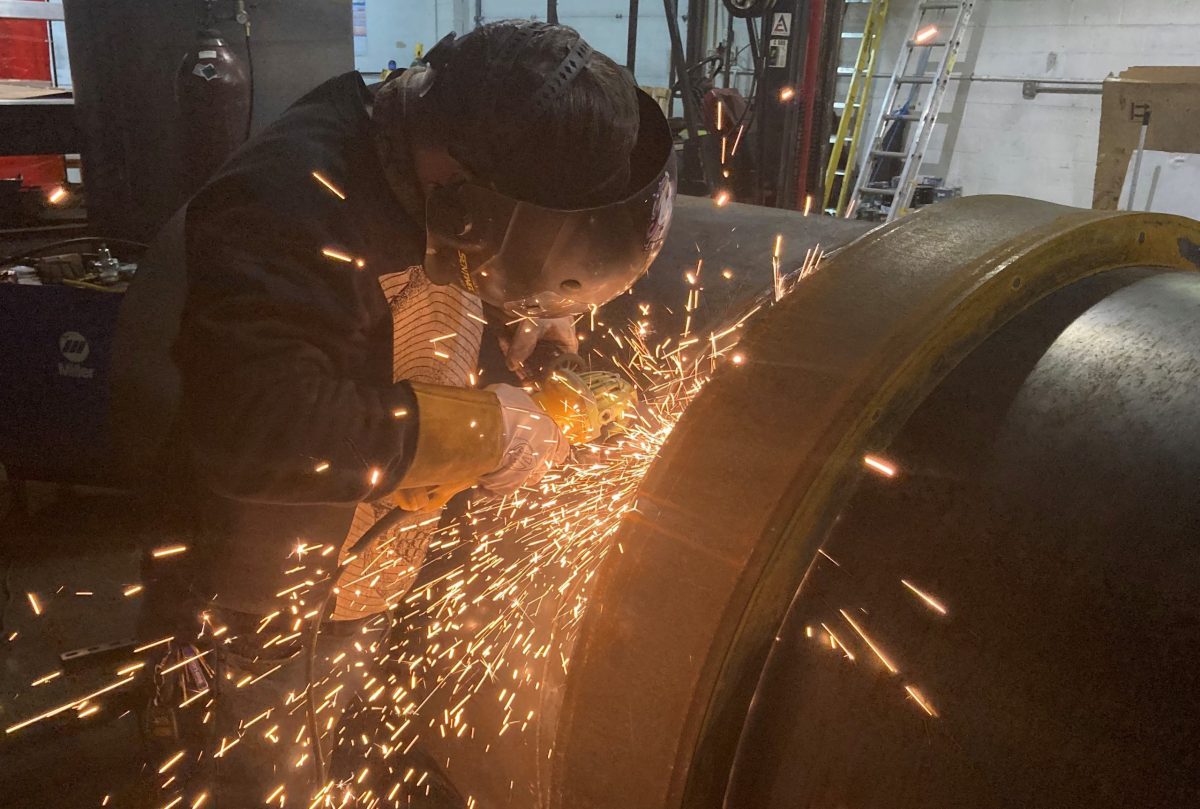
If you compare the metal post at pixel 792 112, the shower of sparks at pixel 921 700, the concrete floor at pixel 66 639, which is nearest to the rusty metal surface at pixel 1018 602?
the shower of sparks at pixel 921 700

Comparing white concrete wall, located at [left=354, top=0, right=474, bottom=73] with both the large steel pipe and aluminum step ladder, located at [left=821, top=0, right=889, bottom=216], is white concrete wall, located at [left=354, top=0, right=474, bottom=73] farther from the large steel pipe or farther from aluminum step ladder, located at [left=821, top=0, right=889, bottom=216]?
the large steel pipe

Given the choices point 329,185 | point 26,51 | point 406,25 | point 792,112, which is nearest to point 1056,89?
point 792,112

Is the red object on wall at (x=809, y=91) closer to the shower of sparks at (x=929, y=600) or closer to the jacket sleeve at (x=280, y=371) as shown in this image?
the jacket sleeve at (x=280, y=371)

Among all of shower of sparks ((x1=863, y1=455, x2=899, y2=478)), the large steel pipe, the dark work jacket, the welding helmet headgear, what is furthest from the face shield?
shower of sparks ((x1=863, y1=455, x2=899, y2=478))

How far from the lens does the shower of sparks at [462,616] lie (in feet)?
5.93

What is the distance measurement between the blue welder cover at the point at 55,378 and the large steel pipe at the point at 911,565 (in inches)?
115

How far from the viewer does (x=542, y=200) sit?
1412mm

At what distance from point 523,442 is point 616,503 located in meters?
0.43

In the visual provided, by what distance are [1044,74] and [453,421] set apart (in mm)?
6686

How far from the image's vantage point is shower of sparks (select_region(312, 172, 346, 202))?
1.44 m

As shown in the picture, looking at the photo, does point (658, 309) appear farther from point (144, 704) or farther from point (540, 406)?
point (144, 704)

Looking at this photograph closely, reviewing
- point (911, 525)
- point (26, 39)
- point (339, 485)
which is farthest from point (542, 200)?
point (26, 39)

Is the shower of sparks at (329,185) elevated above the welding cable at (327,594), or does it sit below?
above

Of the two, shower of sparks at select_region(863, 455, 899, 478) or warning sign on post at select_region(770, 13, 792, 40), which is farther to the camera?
warning sign on post at select_region(770, 13, 792, 40)
